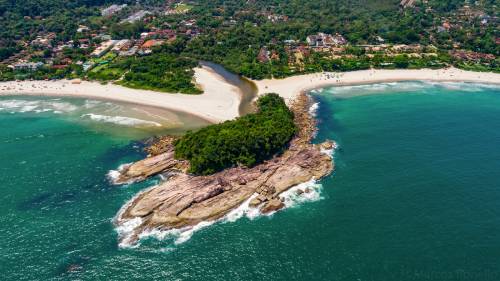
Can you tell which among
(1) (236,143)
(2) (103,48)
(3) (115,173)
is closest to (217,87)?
(1) (236,143)

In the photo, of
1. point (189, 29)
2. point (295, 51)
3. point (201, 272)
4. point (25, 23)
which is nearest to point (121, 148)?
point (201, 272)

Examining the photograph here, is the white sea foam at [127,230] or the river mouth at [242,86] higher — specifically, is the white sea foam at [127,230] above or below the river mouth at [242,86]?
below

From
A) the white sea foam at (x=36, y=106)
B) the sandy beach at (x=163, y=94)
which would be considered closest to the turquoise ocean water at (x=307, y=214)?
the white sea foam at (x=36, y=106)

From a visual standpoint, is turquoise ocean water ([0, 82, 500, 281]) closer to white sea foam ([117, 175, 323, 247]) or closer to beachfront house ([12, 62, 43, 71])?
white sea foam ([117, 175, 323, 247])

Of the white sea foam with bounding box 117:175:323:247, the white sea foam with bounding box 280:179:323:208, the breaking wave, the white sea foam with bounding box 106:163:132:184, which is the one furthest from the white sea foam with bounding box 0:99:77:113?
the breaking wave

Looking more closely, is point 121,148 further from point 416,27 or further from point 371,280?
point 416,27

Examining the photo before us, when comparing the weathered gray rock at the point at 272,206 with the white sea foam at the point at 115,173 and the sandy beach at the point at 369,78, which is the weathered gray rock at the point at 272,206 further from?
the sandy beach at the point at 369,78
